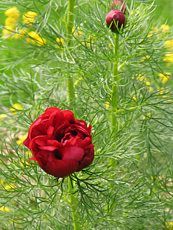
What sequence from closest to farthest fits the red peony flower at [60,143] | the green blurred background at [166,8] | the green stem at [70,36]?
the red peony flower at [60,143] < the green stem at [70,36] < the green blurred background at [166,8]

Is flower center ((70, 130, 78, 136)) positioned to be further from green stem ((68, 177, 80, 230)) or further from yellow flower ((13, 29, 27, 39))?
yellow flower ((13, 29, 27, 39))

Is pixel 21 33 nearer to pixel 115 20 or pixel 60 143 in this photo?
pixel 115 20

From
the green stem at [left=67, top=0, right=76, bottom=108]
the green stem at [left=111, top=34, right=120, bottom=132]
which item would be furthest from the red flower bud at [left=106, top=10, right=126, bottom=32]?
the green stem at [left=67, top=0, right=76, bottom=108]

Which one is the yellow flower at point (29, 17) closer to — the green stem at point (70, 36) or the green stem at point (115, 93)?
the green stem at point (70, 36)

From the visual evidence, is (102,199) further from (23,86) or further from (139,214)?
(23,86)

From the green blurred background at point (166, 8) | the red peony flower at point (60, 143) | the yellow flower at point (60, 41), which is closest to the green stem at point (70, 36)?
the yellow flower at point (60, 41)

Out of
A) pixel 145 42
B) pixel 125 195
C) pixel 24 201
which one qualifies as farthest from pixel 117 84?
pixel 24 201
